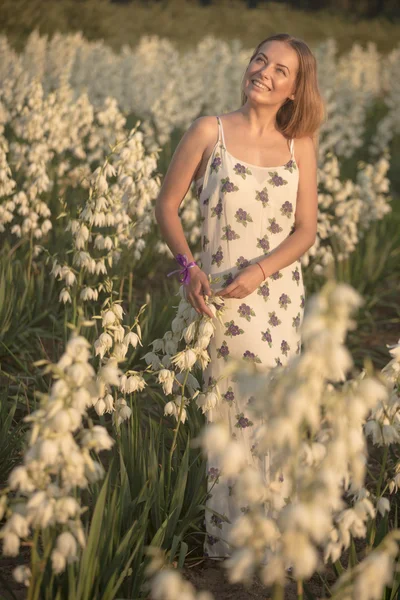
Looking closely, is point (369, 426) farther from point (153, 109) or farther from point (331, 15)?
point (331, 15)

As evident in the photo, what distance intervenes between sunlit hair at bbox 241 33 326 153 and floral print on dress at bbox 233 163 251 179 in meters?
0.27

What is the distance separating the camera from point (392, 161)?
1070cm

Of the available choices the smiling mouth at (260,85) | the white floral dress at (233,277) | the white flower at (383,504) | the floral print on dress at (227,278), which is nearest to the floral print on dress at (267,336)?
the white floral dress at (233,277)

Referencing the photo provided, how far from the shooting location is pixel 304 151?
3225mm

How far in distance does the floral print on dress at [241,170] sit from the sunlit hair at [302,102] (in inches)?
10.8

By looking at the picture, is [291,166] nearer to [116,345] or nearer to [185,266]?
[185,266]

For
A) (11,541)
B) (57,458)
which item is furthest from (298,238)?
(11,541)

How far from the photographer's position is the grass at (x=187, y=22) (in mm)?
13788

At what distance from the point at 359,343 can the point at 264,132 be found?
2.81 meters

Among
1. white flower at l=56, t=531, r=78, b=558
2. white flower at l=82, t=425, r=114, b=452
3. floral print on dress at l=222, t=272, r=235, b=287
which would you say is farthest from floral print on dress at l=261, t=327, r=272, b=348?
white flower at l=56, t=531, r=78, b=558

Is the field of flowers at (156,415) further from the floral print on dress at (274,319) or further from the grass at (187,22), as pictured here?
the grass at (187,22)

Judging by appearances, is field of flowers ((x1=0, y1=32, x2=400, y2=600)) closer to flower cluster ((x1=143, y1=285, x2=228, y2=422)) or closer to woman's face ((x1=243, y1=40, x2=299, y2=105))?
flower cluster ((x1=143, y1=285, x2=228, y2=422))

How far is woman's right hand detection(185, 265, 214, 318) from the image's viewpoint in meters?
2.86

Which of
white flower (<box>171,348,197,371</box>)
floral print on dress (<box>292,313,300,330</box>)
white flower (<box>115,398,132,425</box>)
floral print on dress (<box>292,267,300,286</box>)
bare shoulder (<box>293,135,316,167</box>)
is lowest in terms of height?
white flower (<box>115,398,132,425</box>)
